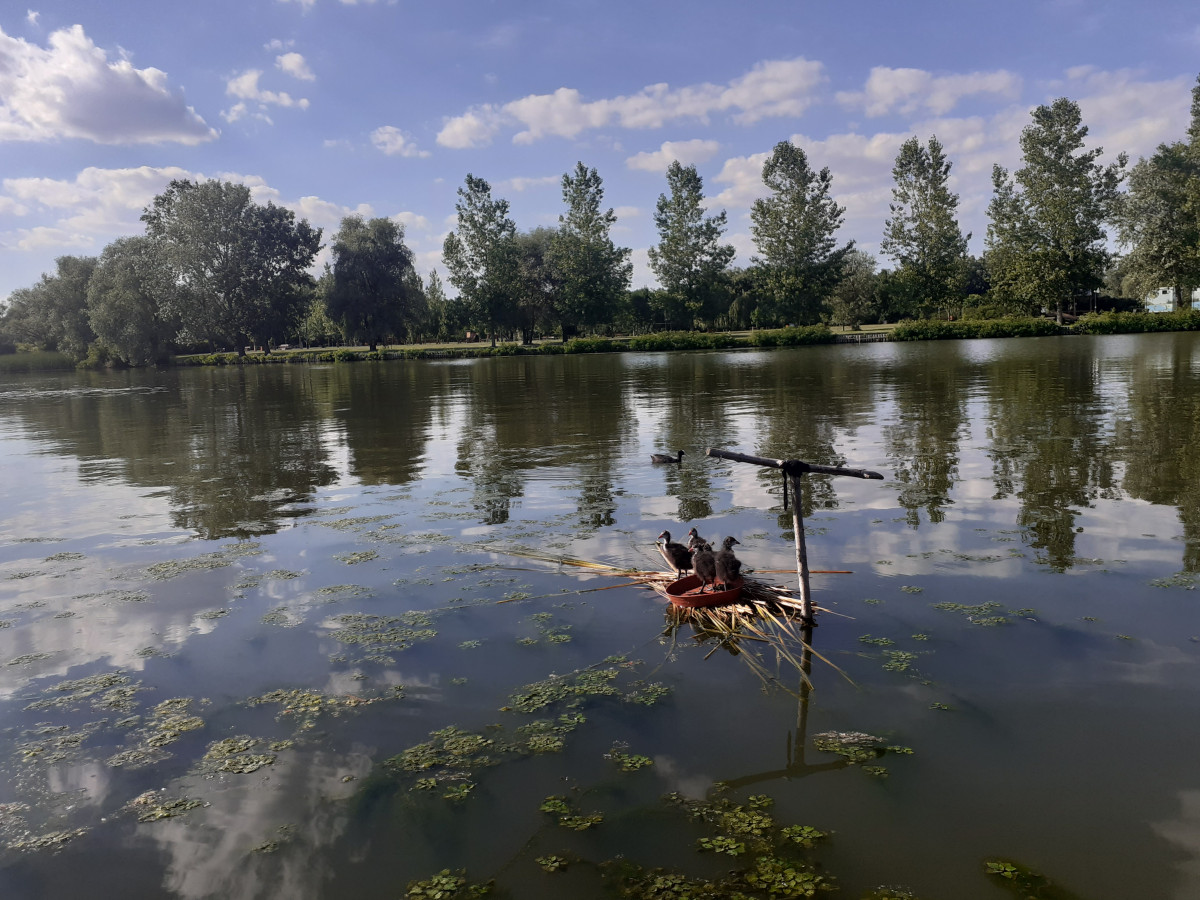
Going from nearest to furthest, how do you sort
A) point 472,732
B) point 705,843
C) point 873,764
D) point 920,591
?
point 705,843
point 873,764
point 472,732
point 920,591

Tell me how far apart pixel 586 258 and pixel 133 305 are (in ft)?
187

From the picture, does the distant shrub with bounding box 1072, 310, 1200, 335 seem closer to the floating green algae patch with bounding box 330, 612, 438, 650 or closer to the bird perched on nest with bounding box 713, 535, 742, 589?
the bird perched on nest with bounding box 713, 535, 742, 589

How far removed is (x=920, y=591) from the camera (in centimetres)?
977

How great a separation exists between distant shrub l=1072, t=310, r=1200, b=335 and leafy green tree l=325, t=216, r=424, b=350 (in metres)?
79.0

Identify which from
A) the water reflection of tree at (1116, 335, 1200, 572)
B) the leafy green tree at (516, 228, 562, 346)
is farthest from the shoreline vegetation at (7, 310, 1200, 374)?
the water reflection of tree at (1116, 335, 1200, 572)

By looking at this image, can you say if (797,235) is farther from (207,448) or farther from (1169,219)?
(207,448)

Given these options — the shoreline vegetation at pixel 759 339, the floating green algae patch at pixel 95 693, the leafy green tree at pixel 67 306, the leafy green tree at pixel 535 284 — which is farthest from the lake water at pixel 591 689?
the leafy green tree at pixel 67 306

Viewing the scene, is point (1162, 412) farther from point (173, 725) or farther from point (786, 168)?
point (786, 168)

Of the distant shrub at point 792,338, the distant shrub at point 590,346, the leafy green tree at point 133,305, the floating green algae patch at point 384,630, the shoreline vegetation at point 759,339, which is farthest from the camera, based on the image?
the leafy green tree at point 133,305

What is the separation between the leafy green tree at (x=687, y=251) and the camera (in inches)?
4296

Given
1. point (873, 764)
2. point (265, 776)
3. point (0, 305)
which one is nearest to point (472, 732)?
point (265, 776)

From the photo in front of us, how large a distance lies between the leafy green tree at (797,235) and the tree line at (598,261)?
0.18 meters

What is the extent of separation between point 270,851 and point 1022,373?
135ft

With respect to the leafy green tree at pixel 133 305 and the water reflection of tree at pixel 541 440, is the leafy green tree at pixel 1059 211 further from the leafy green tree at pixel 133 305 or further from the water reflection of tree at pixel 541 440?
the leafy green tree at pixel 133 305
